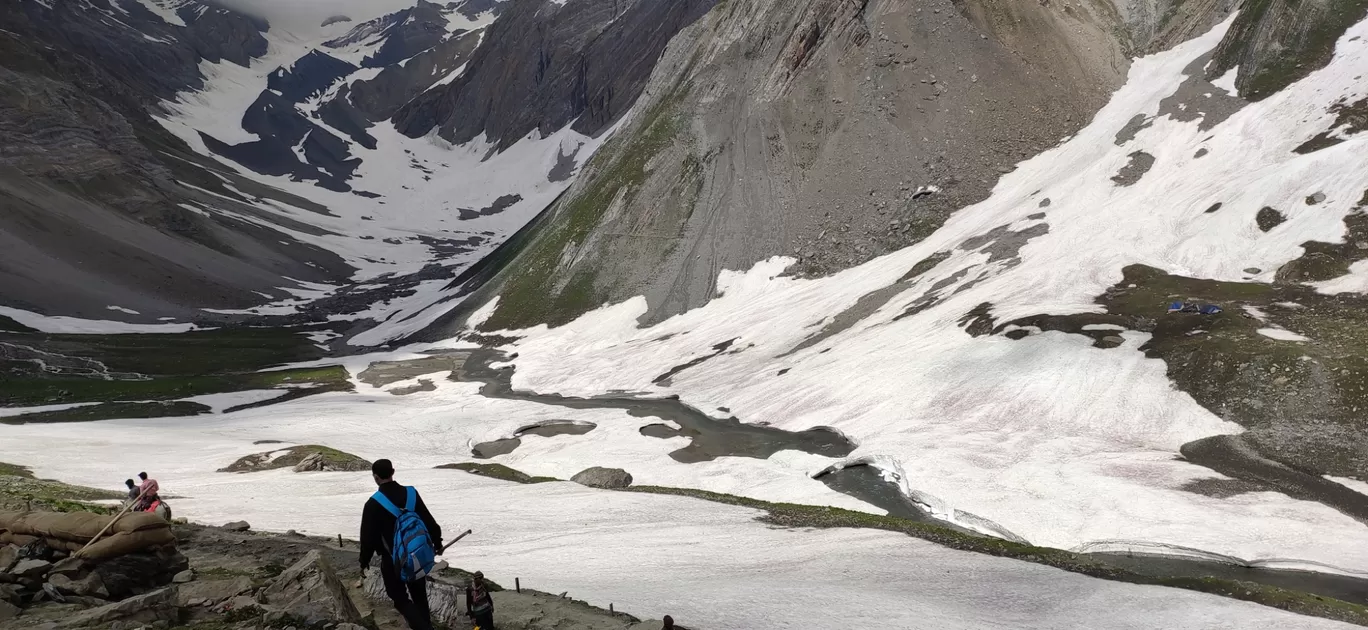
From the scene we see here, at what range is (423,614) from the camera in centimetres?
1164

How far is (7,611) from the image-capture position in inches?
466

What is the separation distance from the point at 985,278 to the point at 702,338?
30477mm

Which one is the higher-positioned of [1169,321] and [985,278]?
[985,278]

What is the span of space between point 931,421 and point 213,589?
142 ft

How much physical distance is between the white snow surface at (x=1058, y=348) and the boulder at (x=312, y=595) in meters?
29.5

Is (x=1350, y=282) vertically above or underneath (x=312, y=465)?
underneath

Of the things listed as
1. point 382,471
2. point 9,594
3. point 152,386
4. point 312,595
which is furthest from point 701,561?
Answer: point 152,386

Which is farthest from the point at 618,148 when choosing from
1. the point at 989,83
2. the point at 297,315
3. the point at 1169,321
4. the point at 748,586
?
the point at 748,586

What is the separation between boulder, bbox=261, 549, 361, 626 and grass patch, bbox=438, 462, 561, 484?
30.6 meters

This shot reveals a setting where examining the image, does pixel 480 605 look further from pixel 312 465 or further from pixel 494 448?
pixel 494 448

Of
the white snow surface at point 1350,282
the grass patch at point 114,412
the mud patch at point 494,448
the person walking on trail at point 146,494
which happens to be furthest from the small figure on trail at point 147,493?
the grass patch at point 114,412

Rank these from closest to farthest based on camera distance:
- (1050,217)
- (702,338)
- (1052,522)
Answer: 1. (1052,522)
2. (1050,217)
3. (702,338)

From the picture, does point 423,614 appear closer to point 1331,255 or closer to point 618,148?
point 1331,255

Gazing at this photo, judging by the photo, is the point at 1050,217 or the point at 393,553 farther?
the point at 1050,217
